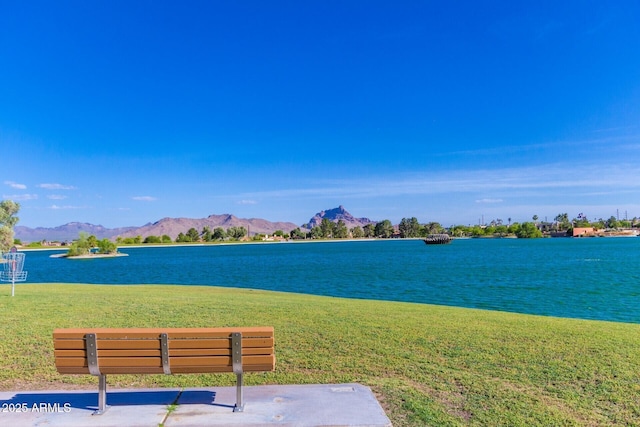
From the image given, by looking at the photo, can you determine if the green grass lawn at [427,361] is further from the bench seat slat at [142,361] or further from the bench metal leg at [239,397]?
the bench seat slat at [142,361]

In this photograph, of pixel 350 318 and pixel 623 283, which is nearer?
pixel 350 318

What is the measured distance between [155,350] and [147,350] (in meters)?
0.08

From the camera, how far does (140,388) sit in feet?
19.7

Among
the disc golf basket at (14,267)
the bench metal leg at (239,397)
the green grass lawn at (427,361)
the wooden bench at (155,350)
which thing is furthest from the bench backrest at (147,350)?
the disc golf basket at (14,267)

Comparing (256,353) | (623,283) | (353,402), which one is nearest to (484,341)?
(353,402)

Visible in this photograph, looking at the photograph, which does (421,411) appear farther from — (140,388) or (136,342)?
(140,388)

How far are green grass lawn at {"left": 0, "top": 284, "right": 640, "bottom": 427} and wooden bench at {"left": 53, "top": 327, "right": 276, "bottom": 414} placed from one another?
1.52 meters

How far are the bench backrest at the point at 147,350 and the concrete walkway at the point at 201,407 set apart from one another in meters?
0.52

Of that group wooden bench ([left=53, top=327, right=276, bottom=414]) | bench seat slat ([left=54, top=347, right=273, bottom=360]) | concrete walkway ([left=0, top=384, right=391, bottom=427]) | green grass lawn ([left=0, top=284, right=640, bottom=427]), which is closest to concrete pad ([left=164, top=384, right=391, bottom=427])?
concrete walkway ([left=0, top=384, right=391, bottom=427])

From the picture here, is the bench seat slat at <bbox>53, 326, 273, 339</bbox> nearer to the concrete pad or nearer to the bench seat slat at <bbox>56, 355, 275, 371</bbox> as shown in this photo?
the bench seat slat at <bbox>56, 355, 275, 371</bbox>

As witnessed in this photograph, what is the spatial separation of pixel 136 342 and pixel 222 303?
10.1m

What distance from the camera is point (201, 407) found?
17.1 ft

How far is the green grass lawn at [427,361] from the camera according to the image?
534cm

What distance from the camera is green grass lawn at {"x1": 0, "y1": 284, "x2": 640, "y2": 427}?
534 cm
